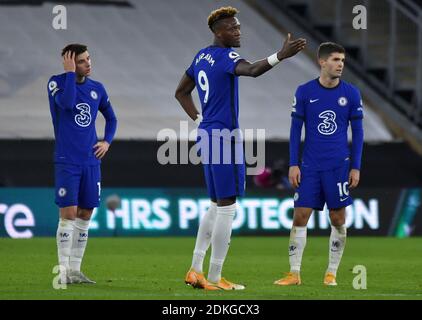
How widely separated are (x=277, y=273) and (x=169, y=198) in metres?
7.57

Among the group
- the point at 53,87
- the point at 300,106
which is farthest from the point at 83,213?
the point at 300,106

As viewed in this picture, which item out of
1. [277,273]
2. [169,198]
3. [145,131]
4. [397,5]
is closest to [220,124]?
[277,273]

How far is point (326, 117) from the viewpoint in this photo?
11.2 meters

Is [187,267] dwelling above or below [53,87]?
below

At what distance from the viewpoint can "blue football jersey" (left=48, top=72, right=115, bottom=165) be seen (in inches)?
434

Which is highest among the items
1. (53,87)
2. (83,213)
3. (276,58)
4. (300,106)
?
(276,58)

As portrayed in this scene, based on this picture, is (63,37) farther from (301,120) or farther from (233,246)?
(301,120)

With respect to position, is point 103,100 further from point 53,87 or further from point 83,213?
point 83,213

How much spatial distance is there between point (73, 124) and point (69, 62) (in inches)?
23.6

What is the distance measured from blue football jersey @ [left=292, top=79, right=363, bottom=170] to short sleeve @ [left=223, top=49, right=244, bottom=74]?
4.24 ft

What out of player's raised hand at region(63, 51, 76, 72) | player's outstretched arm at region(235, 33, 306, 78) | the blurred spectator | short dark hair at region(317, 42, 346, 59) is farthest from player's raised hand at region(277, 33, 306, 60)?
the blurred spectator

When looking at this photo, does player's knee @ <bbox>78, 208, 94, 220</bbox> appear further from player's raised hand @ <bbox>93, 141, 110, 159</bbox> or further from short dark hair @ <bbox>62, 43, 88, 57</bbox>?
short dark hair @ <bbox>62, 43, 88, 57</bbox>

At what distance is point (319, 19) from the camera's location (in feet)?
91.2

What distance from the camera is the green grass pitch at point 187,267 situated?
33.2ft
